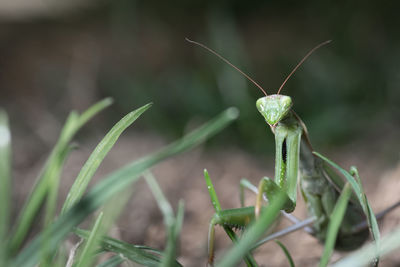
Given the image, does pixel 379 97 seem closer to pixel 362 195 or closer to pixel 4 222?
pixel 362 195

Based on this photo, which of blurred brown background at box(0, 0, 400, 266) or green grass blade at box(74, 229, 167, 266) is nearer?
green grass blade at box(74, 229, 167, 266)

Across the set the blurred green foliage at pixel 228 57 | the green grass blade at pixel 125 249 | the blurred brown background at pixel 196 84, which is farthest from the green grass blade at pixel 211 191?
the blurred green foliage at pixel 228 57

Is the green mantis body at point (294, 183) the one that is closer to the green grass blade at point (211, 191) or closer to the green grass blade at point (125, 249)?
the green grass blade at point (211, 191)

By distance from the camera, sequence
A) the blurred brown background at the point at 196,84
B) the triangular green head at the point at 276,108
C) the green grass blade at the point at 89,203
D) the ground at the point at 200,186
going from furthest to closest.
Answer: the blurred brown background at the point at 196,84, the ground at the point at 200,186, the triangular green head at the point at 276,108, the green grass blade at the point at 89,203

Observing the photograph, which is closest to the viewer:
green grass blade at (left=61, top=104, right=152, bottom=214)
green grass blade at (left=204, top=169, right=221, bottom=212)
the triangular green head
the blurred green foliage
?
green grass blade at (left=61, top=104, right=152, bottom=214)

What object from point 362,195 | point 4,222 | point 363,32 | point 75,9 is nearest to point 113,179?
point 4,222

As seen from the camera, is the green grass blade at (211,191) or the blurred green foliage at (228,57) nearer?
the green grass blade at (211,191)

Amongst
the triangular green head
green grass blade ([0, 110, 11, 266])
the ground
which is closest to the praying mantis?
the triangular green head

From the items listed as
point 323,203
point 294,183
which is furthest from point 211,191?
point 323,203

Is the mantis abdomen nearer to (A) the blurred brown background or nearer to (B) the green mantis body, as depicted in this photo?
(B) the green mantis body
